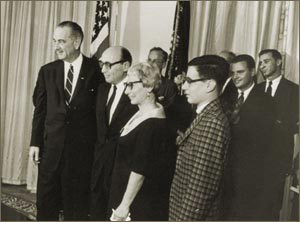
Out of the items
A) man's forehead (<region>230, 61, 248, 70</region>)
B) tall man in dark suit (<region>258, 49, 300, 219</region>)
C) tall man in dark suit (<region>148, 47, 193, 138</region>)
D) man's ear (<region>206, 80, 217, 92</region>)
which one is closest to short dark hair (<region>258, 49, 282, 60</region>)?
tall man in dark suit (<region>258, 49, 300, 219</region>)

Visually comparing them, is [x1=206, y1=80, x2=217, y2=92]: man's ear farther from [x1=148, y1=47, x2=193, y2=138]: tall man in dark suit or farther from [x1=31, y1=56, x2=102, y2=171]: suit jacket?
[x1=31, y1=56, x2=102, y2=171]: suit jacket

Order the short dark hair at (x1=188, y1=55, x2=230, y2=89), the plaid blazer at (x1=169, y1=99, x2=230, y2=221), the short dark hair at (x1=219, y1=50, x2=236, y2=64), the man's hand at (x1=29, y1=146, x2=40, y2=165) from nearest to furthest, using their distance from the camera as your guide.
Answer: the plaid blazer at (x1=169, y1=99, x2=230, y2=221) → the short dark hair at (x1=188, y1=55, x2=230, y2=89) → the short dark hair at (x1=219, y1=50, x2=236, y2=64) → the man's hand at (x1=29, y1=146, x2=40, y2=165)

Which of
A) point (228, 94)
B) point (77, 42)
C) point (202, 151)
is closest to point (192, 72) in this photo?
point (228, 94)

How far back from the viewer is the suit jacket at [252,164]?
2162 millimetres

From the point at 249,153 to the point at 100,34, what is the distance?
103cm

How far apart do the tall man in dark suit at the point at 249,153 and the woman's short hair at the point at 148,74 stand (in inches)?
15.6

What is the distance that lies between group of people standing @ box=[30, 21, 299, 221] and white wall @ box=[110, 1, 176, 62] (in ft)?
0.19

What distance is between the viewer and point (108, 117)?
231 cm

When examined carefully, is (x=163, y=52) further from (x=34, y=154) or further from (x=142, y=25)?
(x=34, y=154)

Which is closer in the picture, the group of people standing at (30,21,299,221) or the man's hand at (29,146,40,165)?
the group of people standing at (30,21,299,221)

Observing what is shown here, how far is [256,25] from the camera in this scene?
229 centimetres

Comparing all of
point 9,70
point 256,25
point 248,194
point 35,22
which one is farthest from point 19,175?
point 256,25

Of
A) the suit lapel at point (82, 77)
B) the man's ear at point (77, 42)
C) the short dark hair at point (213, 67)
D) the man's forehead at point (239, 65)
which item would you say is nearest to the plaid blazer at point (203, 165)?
the short dark hair at point (213, 67)

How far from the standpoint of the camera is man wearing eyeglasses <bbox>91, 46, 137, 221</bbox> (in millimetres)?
2281
